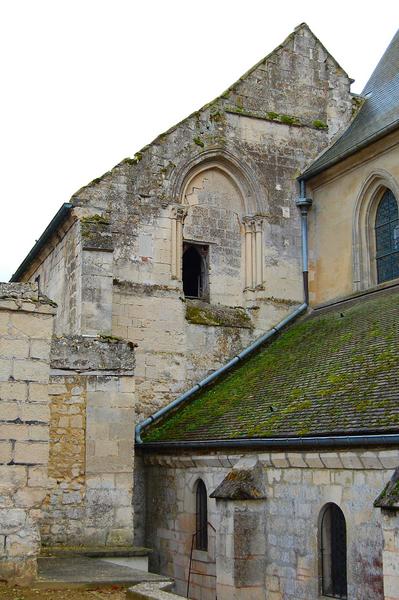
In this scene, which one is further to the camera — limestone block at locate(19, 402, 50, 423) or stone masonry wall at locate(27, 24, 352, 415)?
stone masonry wall at locate(27, 24, 352, 415)

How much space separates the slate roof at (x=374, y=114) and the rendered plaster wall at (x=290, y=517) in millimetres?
6670

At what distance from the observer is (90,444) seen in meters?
11.4

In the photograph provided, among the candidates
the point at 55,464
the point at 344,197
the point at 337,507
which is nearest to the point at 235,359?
the point at 344,197

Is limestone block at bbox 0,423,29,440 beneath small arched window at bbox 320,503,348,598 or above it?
above

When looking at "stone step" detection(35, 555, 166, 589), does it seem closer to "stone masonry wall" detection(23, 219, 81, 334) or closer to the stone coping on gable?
the stone coping on gable

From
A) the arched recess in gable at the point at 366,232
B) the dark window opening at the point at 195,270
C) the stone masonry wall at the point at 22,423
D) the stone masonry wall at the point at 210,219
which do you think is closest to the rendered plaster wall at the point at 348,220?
the arched recess in gable at the point at 366,232

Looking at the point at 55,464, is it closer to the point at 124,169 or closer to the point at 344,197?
the point at 124,169

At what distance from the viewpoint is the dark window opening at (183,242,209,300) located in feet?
53.1

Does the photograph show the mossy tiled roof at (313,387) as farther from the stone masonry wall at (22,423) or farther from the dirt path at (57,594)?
the stone masonry wall at (22,423)

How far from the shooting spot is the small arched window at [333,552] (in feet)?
30.7

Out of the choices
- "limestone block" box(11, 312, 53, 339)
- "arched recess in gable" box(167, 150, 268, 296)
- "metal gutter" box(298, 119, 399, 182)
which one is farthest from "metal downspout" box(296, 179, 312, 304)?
"limestone block" box(11, 312, 53, 339)

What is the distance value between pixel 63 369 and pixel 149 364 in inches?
135

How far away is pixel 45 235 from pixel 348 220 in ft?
20.0

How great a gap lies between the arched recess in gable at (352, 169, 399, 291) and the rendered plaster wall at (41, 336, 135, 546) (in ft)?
17.2
